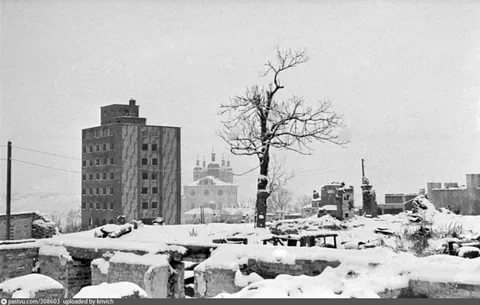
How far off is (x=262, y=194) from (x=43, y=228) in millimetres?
5941

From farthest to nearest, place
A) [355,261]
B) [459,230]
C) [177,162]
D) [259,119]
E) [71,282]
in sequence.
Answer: [177,162] → [259,119] → [459,230] → [71,282] → [355,261]

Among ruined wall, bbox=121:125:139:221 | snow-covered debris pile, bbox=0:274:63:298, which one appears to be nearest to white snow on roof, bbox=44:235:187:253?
snow-covered debris pile, bbox=0:274:63:298

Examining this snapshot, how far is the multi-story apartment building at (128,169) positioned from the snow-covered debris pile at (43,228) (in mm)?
17251

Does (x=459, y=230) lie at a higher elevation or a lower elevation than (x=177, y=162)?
lower

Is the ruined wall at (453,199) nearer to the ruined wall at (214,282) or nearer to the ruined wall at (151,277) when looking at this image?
the ruined wall at (151,277)

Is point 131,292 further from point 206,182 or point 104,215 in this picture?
point 206,182

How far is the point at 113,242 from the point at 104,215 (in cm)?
2456

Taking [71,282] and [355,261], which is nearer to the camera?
[355,261]

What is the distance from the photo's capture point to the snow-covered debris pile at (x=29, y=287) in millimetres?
6387

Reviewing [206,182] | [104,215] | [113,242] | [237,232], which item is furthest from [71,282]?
[206,182]

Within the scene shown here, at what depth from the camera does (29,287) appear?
6.48 m

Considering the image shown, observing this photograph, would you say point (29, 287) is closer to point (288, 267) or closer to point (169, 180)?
point (288, 267)

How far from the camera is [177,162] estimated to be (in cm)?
3606

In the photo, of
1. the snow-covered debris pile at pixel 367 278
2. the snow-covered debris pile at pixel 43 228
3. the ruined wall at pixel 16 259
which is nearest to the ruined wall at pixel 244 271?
the snow-covered debris pile at pixel 367 278
